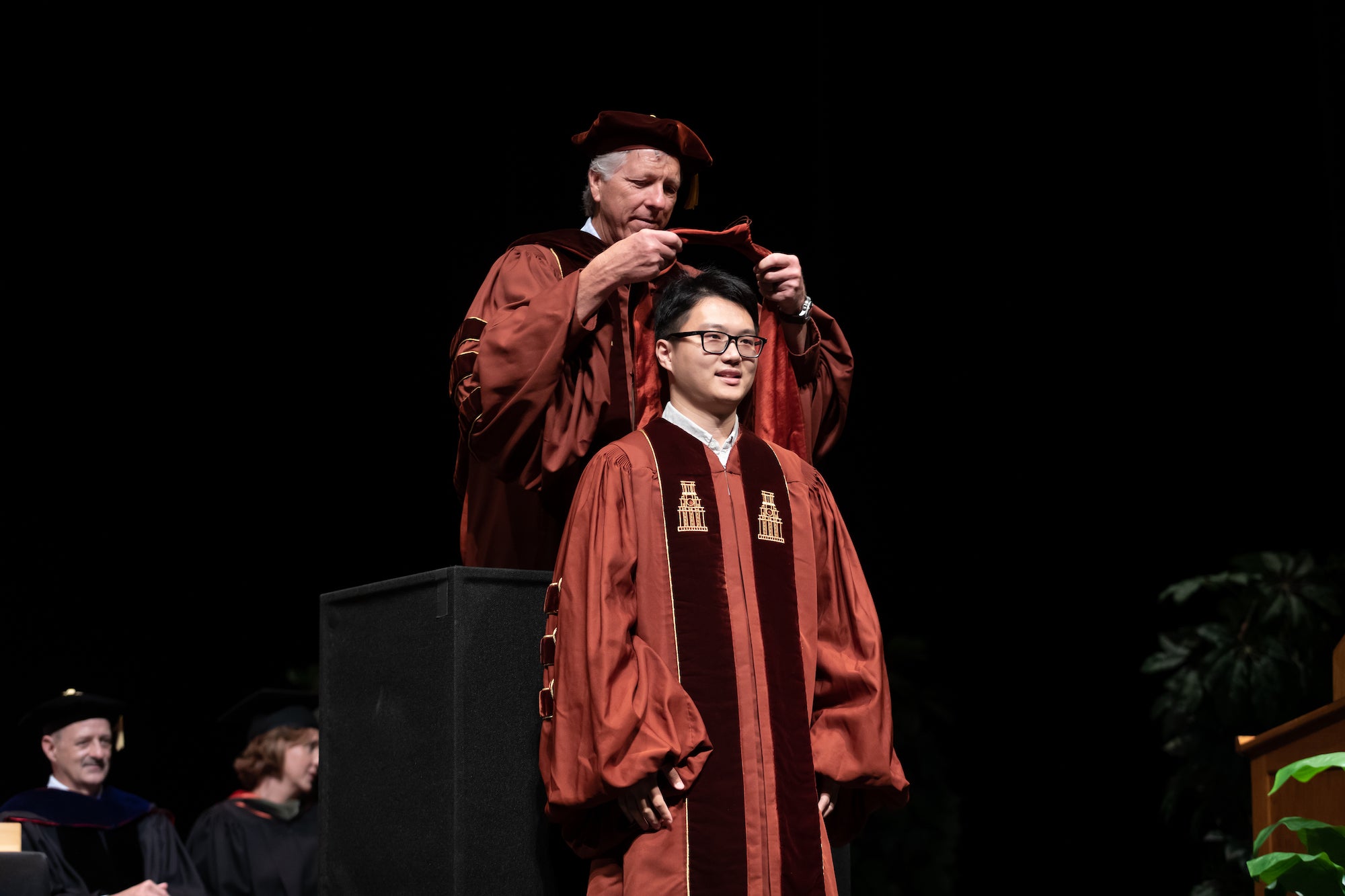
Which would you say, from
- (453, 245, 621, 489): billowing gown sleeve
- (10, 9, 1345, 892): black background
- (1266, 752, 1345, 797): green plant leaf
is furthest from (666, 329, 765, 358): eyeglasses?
(10, 9, 1345, 892): black background

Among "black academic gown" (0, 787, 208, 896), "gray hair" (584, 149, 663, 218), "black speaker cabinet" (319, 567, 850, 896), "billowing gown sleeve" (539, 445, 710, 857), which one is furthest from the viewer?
"black academic gown" (0, 787, 208, 896)

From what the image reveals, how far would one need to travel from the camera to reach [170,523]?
573 centimetres

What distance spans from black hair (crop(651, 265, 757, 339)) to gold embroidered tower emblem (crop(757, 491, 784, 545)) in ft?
0.96

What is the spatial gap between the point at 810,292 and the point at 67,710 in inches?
126

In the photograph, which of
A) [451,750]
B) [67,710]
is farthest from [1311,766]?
[67,710]

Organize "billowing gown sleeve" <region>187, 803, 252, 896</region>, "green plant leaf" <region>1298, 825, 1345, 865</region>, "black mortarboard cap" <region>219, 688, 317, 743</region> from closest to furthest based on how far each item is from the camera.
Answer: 1. "green plant leaf" <region>1298, 825, 1345, 865</region>
2. "billowing gown sleeve" <region>187, 803, 252, 896</region>
3. "black mortarboard cap" <region>219, 688, 317, 743</region>

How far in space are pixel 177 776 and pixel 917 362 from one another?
3.59 meters

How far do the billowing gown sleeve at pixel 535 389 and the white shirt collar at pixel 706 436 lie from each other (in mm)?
212

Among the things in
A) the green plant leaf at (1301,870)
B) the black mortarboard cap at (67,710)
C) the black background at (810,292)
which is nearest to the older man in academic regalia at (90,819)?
the black mortarboard cap at (67,710)

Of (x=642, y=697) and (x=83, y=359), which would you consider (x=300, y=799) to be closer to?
(x=83, y=359)

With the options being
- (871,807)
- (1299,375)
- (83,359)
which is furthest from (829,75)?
(871,807)

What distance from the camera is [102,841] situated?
17.5 feet

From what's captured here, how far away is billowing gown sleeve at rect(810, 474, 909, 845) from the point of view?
7.66 ft

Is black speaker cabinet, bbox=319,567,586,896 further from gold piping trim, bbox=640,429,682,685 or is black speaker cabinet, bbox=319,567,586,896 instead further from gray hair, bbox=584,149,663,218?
gray hair, bbox=584,149,663,218
